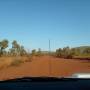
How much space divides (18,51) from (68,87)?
306 ft

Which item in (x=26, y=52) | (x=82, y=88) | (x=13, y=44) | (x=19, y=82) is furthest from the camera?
(x=26, y=52)

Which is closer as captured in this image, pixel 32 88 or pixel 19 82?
pixel 32 88

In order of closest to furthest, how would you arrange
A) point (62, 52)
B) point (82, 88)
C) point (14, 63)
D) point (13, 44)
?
point (82, 88) < point (14, 63) < point (13, 44) < point (62, 52)

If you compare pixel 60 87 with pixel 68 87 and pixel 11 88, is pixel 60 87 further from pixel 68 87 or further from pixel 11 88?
pixel 11 88

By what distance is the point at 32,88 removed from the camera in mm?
3082

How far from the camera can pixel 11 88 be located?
3.12m

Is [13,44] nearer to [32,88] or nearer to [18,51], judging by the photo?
[18,51]

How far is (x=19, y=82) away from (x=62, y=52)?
378 feet

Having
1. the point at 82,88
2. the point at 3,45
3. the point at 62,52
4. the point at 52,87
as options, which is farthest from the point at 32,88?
the point at 62,52

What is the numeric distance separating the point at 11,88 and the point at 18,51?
93.2 meters

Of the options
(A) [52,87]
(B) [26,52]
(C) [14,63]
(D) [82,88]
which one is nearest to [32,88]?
(A) [52,87]

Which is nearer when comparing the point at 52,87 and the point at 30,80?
the point at 52,87

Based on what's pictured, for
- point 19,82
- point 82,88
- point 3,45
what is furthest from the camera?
point 3,45

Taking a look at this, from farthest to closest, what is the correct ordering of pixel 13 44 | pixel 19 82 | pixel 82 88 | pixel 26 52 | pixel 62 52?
pixel 62 52
pixel 26 52
pixel 13 44
pixel 19 82
pixel 82 88
